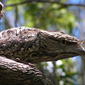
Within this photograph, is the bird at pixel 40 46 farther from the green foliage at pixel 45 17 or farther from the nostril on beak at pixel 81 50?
the green foliage at pixel 45 17

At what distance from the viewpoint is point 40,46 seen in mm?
4781

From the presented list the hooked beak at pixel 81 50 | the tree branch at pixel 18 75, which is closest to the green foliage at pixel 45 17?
the hooked beak at pixel 81 50

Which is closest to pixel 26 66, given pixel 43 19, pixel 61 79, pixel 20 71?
pixel 20 71

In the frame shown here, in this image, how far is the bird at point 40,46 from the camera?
4766mm

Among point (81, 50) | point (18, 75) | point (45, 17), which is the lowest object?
point (18, 75)

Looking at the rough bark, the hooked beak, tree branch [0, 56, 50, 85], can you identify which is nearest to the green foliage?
the rough bark

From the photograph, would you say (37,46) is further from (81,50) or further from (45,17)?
(45,17)

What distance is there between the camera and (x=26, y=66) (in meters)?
4.38

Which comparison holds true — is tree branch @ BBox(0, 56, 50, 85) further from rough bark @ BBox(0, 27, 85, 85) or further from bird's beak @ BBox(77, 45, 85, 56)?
bird's beak @ BBox(77, 45, 85, 56)

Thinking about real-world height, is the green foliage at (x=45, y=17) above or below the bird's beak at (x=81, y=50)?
above

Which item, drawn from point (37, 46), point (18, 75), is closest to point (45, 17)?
point (37, 46)

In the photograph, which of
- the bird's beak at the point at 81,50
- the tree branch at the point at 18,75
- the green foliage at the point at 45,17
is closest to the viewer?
the tree branch at the point at 18,75

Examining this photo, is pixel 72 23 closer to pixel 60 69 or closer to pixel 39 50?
pixel 60 69

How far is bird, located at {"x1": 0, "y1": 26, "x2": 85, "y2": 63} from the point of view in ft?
15.6
